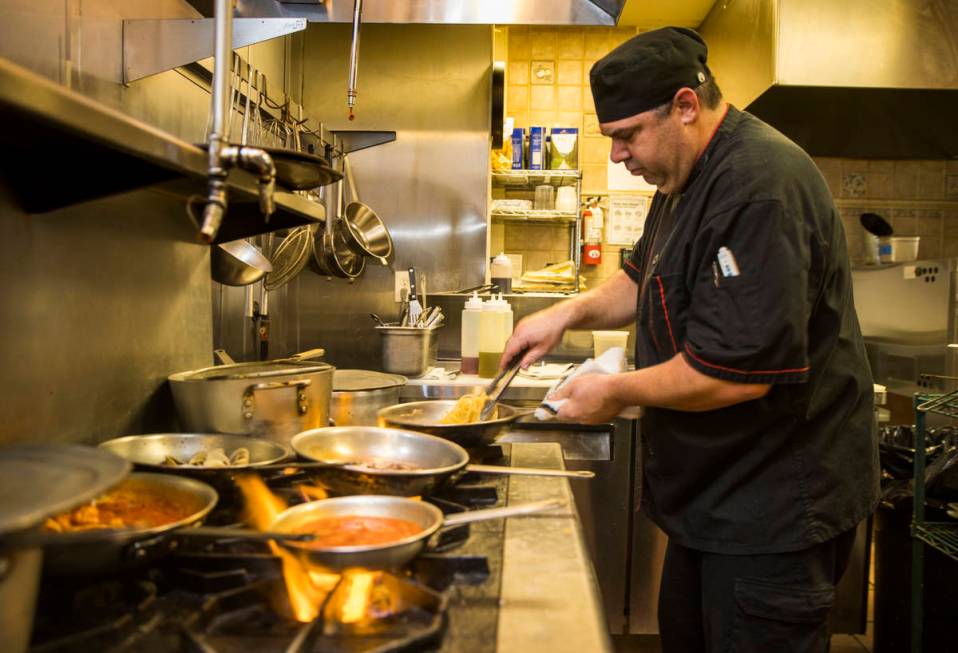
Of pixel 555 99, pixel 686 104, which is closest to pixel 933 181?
pixel 555 99

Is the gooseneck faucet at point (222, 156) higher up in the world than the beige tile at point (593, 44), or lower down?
lower down

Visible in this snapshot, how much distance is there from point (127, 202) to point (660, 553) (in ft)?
7.24

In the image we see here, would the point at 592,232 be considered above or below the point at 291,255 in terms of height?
above

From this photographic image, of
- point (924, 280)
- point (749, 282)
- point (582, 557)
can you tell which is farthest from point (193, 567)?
point (924, 280)

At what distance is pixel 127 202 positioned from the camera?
1.40 metres

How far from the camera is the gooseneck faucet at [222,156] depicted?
928 mm

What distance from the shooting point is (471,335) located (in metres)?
2.97

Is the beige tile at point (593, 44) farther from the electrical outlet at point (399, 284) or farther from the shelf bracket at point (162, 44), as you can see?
the shelf bracket at point (162, 44)

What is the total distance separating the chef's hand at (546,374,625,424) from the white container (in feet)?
10.0

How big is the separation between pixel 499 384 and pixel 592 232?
2.74m

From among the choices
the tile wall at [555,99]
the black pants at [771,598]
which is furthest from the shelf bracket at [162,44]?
the tile wall at [555,99]

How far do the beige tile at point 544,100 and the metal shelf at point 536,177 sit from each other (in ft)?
1.96

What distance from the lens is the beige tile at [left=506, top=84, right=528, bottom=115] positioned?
443 centimetres

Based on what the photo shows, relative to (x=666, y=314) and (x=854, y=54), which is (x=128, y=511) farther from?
(x=854, y=54)
